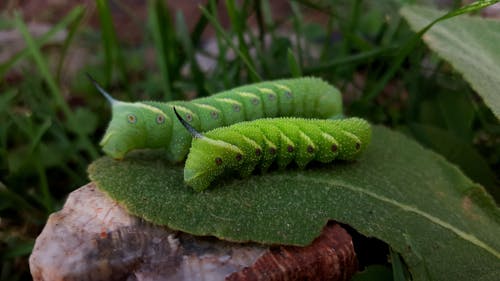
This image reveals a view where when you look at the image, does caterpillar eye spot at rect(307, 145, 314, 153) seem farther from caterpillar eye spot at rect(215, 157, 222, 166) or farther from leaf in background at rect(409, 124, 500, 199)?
leaf in background at rect(409, 124, 500, 199)

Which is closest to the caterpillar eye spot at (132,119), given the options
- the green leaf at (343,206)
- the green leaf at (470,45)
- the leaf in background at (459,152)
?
the green leaf at (343,206)

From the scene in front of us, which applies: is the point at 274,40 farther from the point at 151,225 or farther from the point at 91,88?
the point at 151,225

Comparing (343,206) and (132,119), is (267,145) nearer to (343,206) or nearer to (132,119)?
Answer: (343,206)

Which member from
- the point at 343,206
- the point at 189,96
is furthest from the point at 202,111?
the point at 189,96

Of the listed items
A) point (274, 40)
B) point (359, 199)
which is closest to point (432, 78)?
point (274, 40)

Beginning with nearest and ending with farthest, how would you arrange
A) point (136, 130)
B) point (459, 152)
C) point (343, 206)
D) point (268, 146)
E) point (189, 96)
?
point (343, 206) → point (268, 146) → point (136, 130) → point (459, 152) → point (189, 96)
